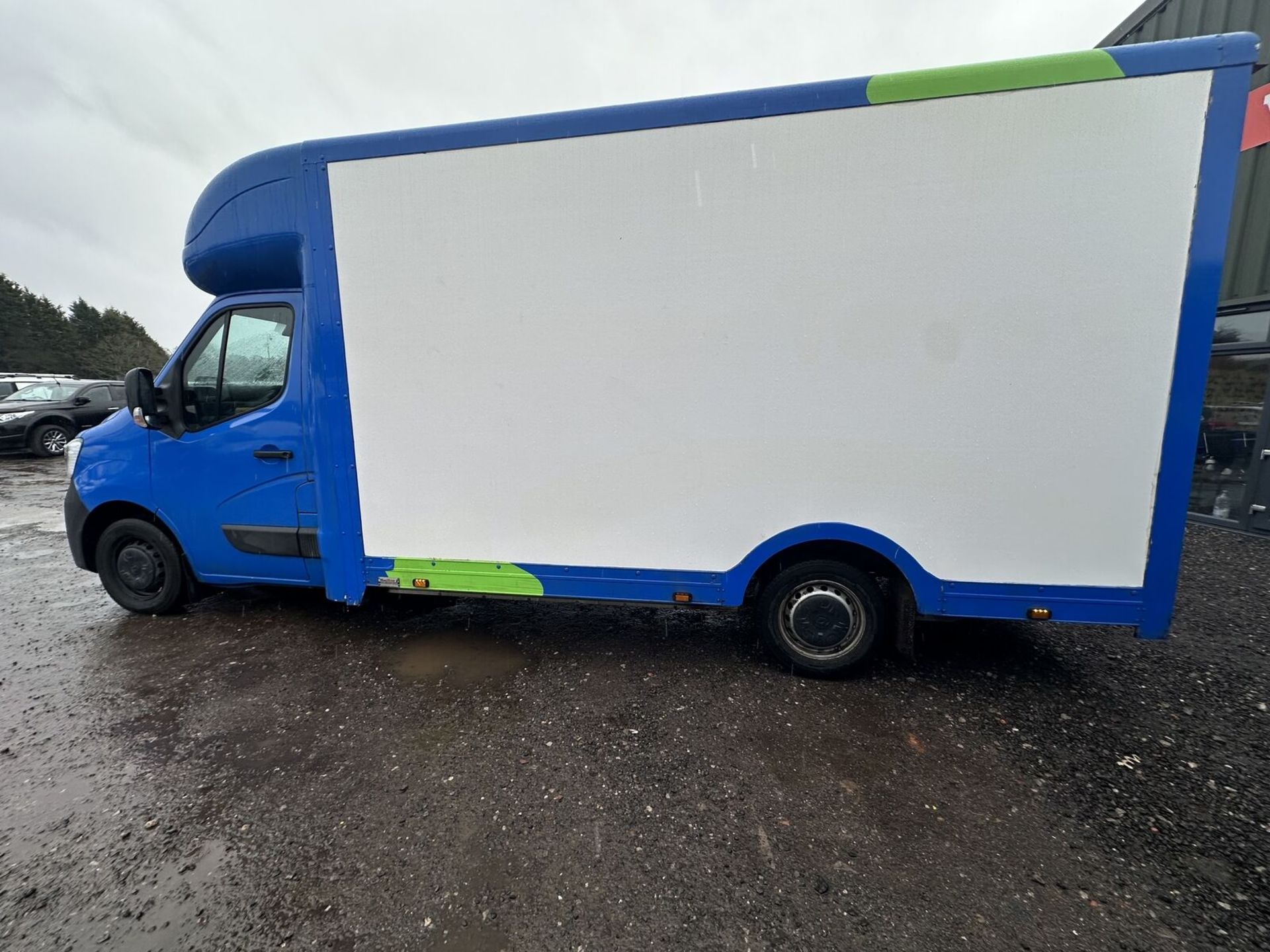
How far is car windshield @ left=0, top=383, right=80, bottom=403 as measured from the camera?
40.0 feet

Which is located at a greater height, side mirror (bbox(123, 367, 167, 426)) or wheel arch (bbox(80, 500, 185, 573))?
side mirror (bbox(123, 367, 167, 426))

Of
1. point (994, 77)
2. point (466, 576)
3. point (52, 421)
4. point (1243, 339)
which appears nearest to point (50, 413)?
point (52, 421)

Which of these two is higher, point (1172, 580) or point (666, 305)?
point (666, 305)

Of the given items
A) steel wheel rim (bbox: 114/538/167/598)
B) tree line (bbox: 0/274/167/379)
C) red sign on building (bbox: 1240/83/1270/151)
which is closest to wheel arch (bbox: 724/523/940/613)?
steel wheel rim (bbox: 114/538/167/598)

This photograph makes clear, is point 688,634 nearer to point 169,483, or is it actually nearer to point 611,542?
point 611,542

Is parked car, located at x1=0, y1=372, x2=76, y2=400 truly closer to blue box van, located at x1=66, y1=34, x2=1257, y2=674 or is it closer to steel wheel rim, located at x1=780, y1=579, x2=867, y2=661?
blue box van, located at x1=66, y1=34, x2=1257, y2=674

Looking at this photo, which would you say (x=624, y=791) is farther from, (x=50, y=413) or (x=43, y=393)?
(x=43, y=393)

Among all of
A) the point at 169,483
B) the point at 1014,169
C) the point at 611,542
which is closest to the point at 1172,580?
the point at 1014,169

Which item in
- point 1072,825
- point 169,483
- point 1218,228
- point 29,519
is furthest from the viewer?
point 29,519

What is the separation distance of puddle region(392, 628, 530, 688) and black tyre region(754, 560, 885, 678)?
1.58 m

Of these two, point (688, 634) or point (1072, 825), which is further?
point (688, 634)

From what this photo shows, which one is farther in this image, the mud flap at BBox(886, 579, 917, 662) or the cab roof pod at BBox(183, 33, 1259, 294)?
the mud flap at BBox(886, 579, 917, 662)

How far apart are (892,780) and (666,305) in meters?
2.49

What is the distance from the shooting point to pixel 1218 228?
228 cm
